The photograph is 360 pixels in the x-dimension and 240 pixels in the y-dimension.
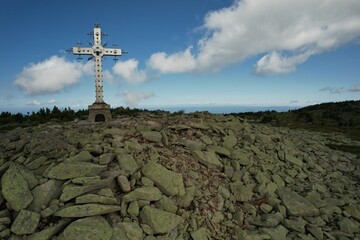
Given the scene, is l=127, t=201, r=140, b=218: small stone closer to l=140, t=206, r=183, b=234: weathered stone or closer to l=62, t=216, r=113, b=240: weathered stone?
l=140, t=206, r=183, b=234: weathered stone

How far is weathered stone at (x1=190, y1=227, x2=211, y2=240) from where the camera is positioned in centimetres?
862

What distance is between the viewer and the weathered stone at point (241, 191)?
36.0ft

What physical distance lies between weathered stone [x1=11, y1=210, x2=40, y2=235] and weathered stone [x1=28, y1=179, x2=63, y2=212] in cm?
37

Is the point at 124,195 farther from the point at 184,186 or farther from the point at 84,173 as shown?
the point at 184,186

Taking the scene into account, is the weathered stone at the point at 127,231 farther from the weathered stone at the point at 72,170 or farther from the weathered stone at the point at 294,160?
the weathered stone at the point at 294,160

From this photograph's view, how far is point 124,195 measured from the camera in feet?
28.6

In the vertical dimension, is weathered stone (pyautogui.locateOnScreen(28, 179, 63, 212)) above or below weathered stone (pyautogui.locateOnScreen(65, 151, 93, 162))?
below

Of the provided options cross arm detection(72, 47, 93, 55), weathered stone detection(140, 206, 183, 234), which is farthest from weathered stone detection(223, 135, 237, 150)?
cross arm detection(72, 47, 93, 55)

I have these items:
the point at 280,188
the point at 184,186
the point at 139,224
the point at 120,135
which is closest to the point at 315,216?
the point at 280,188

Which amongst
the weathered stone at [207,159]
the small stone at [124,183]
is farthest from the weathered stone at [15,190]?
the weathered stone at [207,159]

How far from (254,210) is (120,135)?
6.06 meters

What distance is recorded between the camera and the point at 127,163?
9797mm

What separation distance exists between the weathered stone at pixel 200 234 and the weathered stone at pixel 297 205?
3775 mm

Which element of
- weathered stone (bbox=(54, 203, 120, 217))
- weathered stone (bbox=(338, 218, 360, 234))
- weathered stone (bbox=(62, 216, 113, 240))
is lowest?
weathered stone (bbox=(338, 218, 360, 234))
